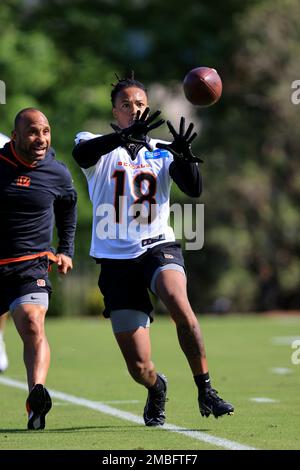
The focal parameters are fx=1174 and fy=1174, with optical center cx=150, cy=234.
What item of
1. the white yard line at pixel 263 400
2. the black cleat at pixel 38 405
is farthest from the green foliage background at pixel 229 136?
the black cleat at pixel 38 405

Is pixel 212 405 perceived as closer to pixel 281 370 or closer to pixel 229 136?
pixel 281 370

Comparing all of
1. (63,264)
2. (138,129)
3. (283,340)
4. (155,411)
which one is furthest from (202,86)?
(283,340)

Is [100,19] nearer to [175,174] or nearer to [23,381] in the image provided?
[23,381]

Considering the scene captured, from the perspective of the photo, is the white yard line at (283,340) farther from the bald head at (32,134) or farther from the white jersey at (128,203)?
the bald head at (32,134)

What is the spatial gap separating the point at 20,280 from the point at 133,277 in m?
0.81

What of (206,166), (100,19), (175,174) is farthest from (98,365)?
(100,19)

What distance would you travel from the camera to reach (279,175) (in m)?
37.9

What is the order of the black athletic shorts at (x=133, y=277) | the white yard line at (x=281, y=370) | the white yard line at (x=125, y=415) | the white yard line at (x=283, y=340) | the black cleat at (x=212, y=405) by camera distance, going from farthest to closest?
the white yard line at (x=283, y=340)
the white yard line at (x=281, y=370)
the black athletic shorts at (x=133, y=277)
the black cleat at (x=212, y=405)
the white yard line at (x=125, y=415)

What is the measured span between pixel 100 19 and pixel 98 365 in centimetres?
2954

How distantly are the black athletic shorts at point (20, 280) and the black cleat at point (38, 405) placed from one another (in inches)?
28.2

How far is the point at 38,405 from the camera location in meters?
7.89

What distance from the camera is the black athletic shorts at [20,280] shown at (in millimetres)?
8250

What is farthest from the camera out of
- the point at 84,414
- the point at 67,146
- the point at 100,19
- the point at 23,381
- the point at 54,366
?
the point at 100,19

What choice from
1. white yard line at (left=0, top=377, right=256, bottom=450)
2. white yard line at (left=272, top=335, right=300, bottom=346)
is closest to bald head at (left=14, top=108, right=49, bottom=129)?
white yard line at (left=0, top=377, right=256, bottom=450)
